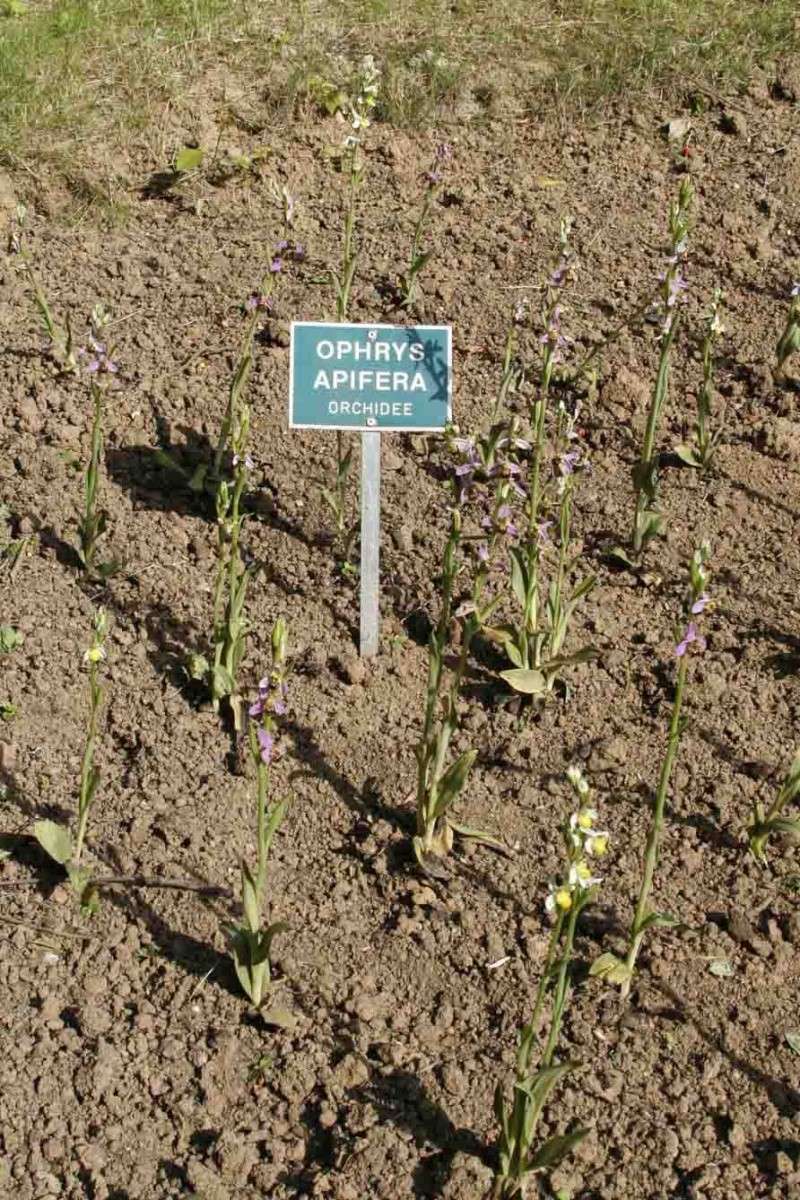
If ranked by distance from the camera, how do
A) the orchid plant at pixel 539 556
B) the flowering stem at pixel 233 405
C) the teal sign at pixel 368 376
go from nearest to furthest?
the orchid plant at pixel 539 556 → the teal sign at pixel 368 376 → the flowering stem at pixel 233 405

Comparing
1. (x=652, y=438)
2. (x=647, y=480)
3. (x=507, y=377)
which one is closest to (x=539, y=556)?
(x=647, y=480)

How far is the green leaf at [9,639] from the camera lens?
4.30 meters

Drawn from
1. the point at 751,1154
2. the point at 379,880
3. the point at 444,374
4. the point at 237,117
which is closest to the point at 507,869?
the point at 379,880

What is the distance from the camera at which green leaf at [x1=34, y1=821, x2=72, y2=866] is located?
3.66 metres

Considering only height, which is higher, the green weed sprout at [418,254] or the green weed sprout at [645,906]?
the green weed sprout at [418,254]

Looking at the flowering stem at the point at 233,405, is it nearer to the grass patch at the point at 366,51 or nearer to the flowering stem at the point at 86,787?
the flowering stem at the point at 86,787

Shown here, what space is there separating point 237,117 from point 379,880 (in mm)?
3902

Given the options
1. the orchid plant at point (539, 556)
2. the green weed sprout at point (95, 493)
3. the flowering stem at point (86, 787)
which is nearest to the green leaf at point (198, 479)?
the green weed sprout at point (95, 493)

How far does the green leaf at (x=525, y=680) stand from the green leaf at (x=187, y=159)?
118 inches

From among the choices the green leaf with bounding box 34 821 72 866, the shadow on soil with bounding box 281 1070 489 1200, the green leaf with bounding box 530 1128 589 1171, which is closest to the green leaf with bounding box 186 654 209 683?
the green leaf with bounding box 34 821 72 866

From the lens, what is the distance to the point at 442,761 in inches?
147

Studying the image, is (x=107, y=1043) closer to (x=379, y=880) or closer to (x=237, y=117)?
(x=379, y=880)

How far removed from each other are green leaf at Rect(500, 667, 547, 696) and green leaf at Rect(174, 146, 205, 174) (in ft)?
9.84

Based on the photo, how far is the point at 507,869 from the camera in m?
3.84
